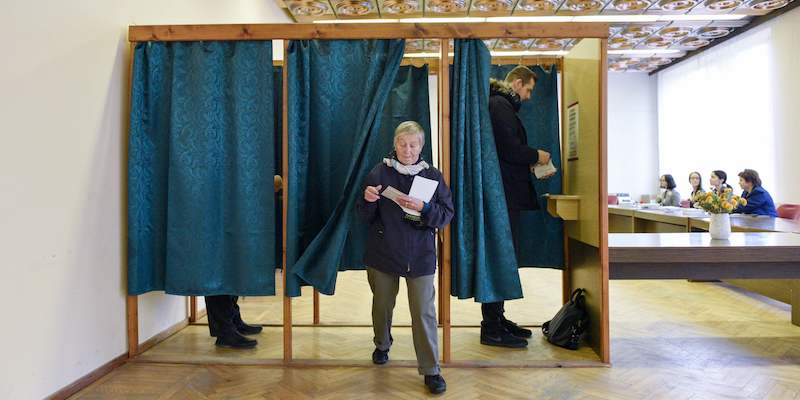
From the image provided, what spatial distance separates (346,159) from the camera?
271 centimetres

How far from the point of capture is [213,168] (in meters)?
2.65

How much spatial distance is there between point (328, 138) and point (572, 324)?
1.76 metres

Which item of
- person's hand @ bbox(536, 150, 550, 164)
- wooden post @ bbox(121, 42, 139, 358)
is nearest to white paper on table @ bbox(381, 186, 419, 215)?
person's hand @ bbox(536, 150, 550, 164)

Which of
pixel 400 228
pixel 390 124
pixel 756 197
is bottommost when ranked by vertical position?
pixel 400 228

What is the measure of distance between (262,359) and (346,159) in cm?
120

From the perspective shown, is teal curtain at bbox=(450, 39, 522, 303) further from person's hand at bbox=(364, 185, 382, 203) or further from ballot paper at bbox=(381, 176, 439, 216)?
person's hand at bbox=(364, 185, 382, 203)

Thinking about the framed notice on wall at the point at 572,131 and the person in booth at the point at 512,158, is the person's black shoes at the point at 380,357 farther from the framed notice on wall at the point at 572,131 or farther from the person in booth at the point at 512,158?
the framed notice on wall at the point at 572,131

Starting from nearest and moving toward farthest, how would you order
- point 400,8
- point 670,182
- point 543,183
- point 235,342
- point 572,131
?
point 235,342
point 572,131
point 543,183
point 400,8
point 670,182

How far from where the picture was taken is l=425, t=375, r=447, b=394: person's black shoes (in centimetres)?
228

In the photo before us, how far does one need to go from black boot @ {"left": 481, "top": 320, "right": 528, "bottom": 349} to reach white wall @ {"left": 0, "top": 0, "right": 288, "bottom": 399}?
2.03 m

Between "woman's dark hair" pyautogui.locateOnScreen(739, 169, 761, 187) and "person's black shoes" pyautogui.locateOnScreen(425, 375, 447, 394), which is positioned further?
"woman's dark hair" pyautogui.locateOnScreen(739, 169, 761, 187)

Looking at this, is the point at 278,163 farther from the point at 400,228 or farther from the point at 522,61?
the point at 522,61

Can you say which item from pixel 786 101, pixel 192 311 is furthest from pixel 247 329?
pixel 786 101

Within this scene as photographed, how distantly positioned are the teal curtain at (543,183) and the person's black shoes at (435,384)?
1.12 metres
